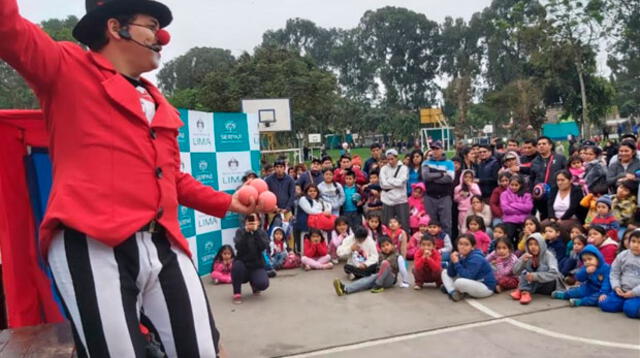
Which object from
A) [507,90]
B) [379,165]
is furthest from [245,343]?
[507,90]

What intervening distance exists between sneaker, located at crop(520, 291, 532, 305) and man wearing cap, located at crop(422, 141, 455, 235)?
216 centimetres

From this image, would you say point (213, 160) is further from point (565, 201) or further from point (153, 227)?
point (153, 227)

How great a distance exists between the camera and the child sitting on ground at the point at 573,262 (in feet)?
17.2

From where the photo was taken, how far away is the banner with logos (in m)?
6.43

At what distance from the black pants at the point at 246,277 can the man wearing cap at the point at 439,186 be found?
8.97 feet

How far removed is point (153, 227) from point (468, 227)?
5356 mm

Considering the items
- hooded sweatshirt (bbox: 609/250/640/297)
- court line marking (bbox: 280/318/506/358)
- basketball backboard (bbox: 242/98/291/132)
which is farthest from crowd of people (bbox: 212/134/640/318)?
basketball backboard (bbox: 242/98/291/132)

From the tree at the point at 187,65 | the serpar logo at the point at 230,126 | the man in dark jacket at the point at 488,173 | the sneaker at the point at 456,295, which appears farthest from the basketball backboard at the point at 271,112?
the tree at the point at 187,65

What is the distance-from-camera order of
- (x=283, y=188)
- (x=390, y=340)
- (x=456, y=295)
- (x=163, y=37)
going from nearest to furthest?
(x=163, y=37), (x=390, y=340), (x=456, y=295), (x=283, y=188)

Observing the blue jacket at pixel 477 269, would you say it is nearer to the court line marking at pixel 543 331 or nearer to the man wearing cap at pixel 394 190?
the court line marking at pixel 543 331

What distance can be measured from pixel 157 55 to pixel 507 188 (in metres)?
5.77

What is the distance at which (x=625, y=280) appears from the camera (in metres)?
4.55

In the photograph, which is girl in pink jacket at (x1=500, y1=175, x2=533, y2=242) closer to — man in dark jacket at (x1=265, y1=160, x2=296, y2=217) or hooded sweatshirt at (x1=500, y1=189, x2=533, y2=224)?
hooded sweatshirt at (x1=500, y1=189, x2=533, y2=224)

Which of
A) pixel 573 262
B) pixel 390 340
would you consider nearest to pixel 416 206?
pixel 573 262
